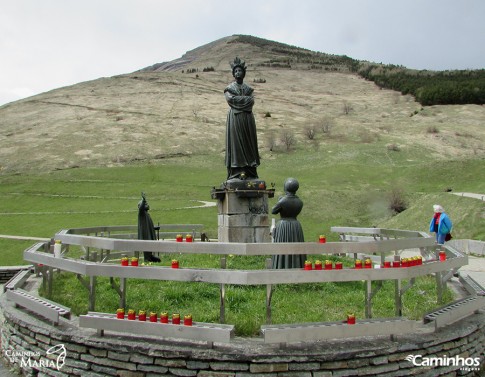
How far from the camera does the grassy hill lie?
116ft

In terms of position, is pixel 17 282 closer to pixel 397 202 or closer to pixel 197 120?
pixel 397 202

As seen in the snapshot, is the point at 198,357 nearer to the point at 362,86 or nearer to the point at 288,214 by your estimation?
the point at 288,214

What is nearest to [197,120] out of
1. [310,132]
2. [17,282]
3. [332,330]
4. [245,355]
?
[310,132]

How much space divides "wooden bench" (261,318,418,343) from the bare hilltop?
5678 centimetres

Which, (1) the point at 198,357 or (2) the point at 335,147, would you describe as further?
(2) the point at 335,147

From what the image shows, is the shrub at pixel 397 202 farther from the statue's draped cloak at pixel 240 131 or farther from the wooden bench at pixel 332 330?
the wooden bench at pixel 332 330

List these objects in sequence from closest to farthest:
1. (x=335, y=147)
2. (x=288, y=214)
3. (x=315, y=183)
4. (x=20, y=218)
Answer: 1. (x=288, y=214)
2. (x=20, y=218)
3. (x=315, y=183)
4. (x=335, y=147)

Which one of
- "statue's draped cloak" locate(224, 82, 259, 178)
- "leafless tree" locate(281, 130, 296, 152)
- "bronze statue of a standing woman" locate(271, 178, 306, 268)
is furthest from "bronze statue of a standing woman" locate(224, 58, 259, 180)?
"leafless tree" locate(281, 130, 296, 152)

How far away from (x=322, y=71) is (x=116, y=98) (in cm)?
7041

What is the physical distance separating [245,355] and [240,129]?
9535mm

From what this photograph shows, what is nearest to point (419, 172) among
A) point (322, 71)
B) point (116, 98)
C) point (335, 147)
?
point (335, 147)

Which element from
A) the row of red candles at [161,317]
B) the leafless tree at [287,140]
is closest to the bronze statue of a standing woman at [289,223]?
the row of red candles at [161,317]

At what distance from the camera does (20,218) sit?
114 ft

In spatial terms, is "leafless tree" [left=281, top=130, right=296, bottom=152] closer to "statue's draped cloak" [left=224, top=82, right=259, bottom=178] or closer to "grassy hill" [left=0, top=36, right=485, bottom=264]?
"grassy hill" [left=0, top=36, right=485, bottom=264]
